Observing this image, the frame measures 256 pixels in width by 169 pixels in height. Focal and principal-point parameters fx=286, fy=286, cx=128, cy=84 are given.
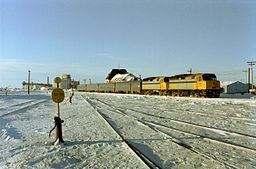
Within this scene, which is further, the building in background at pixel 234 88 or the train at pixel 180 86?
the building in background at pixel 234 88

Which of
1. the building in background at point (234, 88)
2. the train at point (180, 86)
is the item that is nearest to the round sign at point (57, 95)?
the train at point (180, 86)

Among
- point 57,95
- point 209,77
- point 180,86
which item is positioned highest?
point 209,77

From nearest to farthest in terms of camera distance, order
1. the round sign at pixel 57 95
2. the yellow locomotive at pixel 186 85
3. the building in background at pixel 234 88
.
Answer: the round sign at pixel 57 95, the yellow locomotive at pixel 186 85, the building in background at pixel 234 88

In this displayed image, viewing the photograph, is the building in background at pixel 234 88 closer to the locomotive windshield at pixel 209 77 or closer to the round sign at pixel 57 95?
the locomotive windshield at pixel 209 77

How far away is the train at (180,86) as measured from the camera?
34.9m

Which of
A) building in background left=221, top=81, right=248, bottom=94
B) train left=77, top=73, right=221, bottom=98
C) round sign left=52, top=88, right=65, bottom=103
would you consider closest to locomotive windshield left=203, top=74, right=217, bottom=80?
train left=77, top=73, right=221, bottom=98

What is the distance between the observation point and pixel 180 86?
40219 millimetres

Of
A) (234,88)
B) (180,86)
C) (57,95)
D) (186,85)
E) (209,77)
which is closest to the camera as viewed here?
(57,95)

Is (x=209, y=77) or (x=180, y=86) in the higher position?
(x=209, y=77)

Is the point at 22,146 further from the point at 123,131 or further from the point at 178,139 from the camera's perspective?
the point at 178,139

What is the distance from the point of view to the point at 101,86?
8006cm

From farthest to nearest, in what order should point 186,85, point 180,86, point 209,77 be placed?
1. point 180,86
2. point 186,85
3. point 209,77

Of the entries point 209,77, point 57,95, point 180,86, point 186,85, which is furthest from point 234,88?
point 57,95

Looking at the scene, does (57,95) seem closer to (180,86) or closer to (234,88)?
(180,86)
